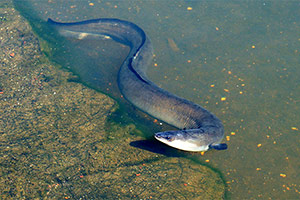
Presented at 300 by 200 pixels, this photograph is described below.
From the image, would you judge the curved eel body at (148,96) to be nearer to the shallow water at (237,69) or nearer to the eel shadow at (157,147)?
the eel shadow at (157,147)

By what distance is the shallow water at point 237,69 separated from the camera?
3.70 m

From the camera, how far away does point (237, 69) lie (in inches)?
207

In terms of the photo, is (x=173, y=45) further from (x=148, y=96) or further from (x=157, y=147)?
(x=157, y=147)

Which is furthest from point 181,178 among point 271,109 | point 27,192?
point 271,109

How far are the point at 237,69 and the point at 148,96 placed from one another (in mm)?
1960

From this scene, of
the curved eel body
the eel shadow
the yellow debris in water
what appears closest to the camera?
the eel shadow

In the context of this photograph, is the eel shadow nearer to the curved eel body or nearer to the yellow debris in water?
the curved eel body

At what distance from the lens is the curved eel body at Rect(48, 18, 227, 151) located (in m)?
3.82

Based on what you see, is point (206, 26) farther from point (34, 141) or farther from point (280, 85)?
point (34, 141)

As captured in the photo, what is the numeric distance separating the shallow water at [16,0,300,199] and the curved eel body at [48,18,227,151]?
22 cm

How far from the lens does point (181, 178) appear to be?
333cm

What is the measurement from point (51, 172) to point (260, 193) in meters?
2.63

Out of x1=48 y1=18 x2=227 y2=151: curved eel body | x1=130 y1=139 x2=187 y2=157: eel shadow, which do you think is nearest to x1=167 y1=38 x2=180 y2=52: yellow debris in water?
x1=48 y1=18 x2=227 y2=151: curved eel body

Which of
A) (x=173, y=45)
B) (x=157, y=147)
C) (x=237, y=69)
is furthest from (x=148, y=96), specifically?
(x=237, y=69)
